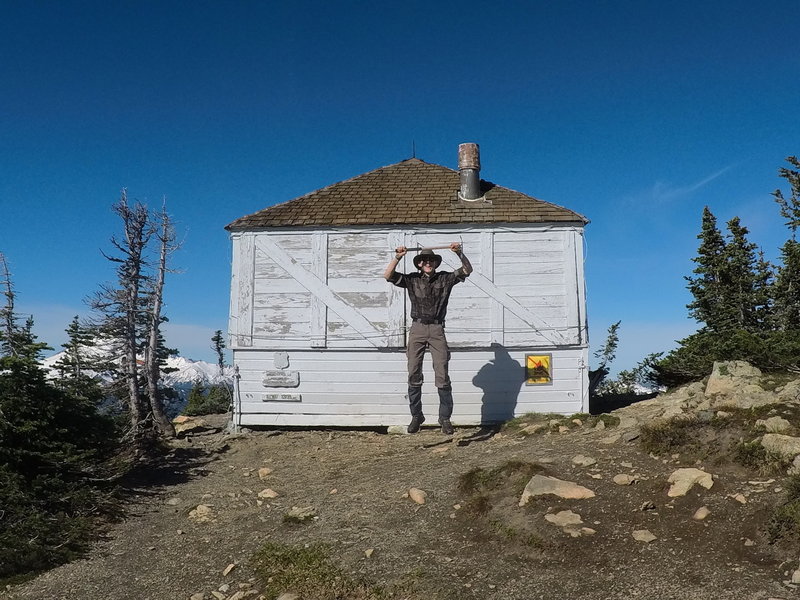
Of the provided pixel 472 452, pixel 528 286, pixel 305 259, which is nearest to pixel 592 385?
pixel 528 286

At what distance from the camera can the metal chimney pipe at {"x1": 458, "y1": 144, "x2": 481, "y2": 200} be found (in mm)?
14234

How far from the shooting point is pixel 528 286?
13273 mm

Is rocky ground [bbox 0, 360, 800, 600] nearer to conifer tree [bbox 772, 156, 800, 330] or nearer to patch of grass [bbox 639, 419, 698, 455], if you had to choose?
patch of grass [bbox 639, 419, 698, 455]

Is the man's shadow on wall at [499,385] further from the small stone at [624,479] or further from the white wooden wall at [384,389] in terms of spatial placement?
the small stone at [624,479]

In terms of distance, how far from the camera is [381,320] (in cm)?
1330

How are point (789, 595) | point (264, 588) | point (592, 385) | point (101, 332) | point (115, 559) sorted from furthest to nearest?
point (101, 332)
point (592, 385)
point (115, 559)
point (264, 588)
point (789, 595)

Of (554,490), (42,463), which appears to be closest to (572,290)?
(554,490)

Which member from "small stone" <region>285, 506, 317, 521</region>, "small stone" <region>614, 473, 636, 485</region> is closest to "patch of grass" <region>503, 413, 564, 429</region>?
"small stone" <region>614, 473, 636, 485</region>

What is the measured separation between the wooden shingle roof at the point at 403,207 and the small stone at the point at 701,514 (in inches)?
327

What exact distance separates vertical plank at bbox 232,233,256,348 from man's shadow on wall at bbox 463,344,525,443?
5.30 m

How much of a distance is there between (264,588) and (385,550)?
1257 millimetres

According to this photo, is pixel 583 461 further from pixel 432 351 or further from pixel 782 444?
pixel 432 351

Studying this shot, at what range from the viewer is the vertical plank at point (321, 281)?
525 inches

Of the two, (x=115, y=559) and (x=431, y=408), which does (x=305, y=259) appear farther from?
(x=115, y=559)
